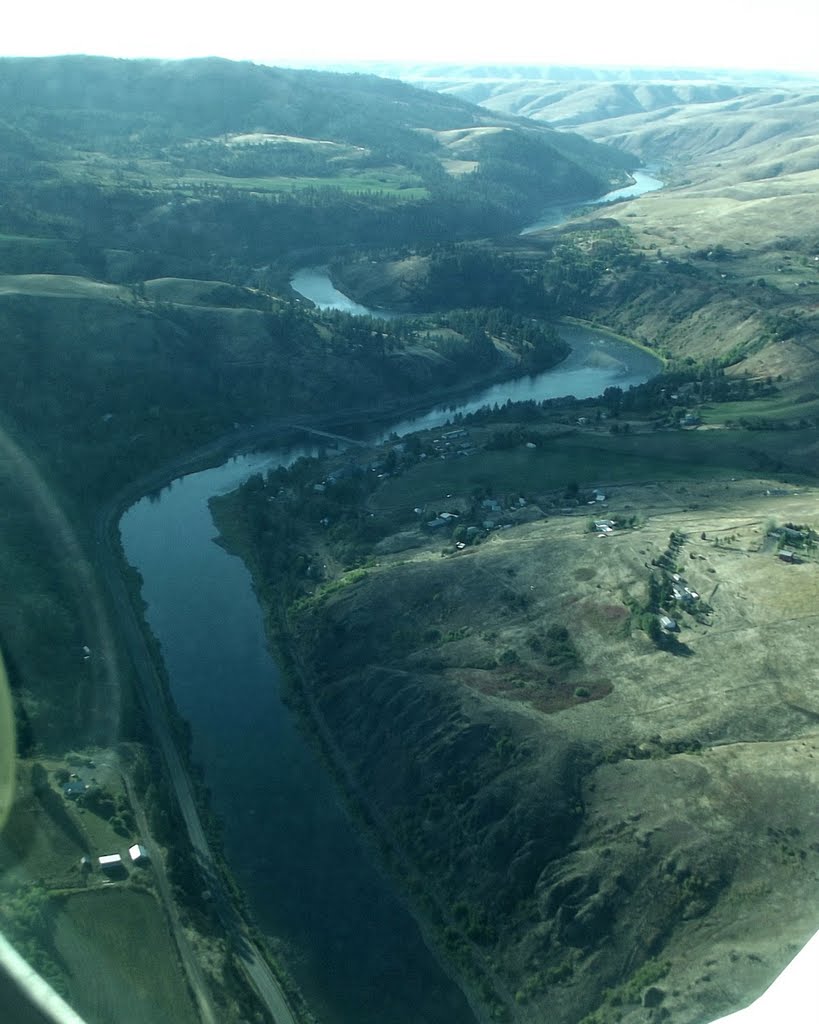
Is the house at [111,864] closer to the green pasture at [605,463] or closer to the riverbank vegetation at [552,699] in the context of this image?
the riverbank vegetation at [552,699]

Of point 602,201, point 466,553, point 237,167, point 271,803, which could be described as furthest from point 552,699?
point 602,201

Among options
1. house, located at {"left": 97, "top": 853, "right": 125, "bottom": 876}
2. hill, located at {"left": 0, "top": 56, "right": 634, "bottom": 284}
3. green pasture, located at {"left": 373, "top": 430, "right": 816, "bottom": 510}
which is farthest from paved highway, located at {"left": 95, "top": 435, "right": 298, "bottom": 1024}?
hill, located at {"left": 0, "top": 56, "right": 634, "bottom": 284}

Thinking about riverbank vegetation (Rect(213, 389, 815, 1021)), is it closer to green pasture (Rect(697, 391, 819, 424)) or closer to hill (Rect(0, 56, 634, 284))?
green pasture (Rect(697, 391, 819, 424))

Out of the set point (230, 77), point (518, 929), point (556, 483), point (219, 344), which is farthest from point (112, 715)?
point (230, 77)

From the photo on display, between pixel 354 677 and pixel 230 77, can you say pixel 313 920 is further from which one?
pixel 230 77

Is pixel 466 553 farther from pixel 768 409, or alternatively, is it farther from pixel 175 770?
pixel 768 409

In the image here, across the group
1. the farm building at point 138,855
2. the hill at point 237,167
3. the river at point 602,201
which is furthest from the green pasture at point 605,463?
the river at point 602,201
